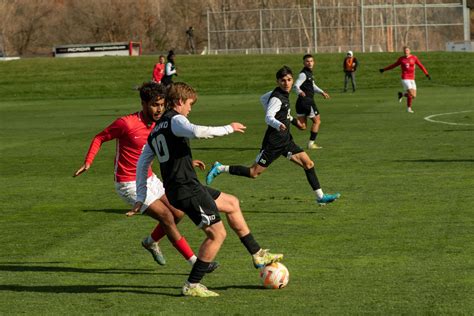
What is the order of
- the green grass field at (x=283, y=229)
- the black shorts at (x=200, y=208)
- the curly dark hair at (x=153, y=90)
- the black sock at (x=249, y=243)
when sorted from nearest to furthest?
the green grass field at (x=283, y=229) → the black shorts at (x=200, y=208) → the black sock at (x=249, y=243) → the curly dark hair at (x=153, y=90)

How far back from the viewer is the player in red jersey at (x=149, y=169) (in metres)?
11.2

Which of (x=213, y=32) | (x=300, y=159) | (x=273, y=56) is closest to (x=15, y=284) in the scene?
(x=300, y=159)

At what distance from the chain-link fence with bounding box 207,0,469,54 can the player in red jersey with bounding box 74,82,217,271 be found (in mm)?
74083

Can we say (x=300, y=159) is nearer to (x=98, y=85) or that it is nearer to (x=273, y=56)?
(x=98, y=85)

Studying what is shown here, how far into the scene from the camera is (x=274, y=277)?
1030cm

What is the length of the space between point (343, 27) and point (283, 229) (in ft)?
250

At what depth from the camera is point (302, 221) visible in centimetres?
1470

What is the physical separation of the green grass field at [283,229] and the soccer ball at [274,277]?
0.12 m

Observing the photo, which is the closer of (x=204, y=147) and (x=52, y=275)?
(x=52, y=275)

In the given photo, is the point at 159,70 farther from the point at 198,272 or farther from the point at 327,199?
the point at 198,272

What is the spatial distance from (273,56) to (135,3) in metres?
42.6

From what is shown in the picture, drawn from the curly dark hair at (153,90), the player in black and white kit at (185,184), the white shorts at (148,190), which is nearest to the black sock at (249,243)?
the player in black and white kit at (185,184)

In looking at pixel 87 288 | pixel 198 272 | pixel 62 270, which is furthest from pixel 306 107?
pixel 198 272

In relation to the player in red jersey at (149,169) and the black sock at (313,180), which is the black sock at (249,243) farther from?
the black sock at (313,180)
